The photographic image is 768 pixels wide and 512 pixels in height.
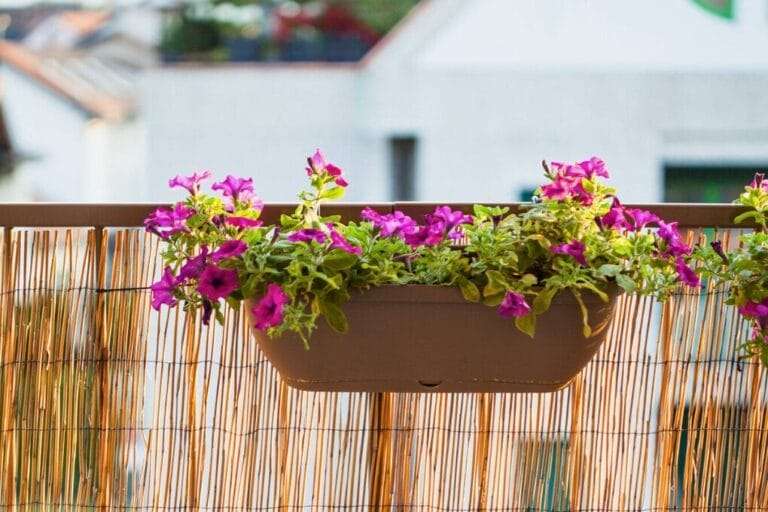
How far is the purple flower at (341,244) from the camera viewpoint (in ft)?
3.93

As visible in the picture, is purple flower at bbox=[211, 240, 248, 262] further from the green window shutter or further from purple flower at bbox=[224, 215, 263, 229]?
the green window shutter

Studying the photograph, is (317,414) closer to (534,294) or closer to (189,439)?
(189,439)

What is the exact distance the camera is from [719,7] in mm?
12672

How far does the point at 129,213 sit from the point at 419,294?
44 centimetres

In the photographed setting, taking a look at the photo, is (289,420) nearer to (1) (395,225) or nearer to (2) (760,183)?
(1) (395,225)

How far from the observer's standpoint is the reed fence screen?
1.50 meters

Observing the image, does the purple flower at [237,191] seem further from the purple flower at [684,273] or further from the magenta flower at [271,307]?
the purple flower at [684,273]

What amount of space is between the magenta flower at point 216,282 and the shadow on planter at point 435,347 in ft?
0.31

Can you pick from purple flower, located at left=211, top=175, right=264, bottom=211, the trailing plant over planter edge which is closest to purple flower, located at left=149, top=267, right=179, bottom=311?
the trailing plant over planter edge

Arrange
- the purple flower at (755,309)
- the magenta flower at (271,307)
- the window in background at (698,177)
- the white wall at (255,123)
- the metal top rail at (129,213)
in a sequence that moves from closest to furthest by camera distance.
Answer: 1. the magenta flower at (271,307)
2. the purple flower at (755,309)
3. the metal top rail at (129,213)
4. the white wall at (255,123)
5. the window in background at (698,177)

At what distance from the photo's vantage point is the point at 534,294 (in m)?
1.22

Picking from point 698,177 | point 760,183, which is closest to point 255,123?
point 698,177

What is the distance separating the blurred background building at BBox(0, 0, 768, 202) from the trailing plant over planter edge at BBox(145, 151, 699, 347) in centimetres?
1067

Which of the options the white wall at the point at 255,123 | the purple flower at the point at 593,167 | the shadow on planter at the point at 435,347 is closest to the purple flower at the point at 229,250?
the shadow on planter at the point at 435,347
